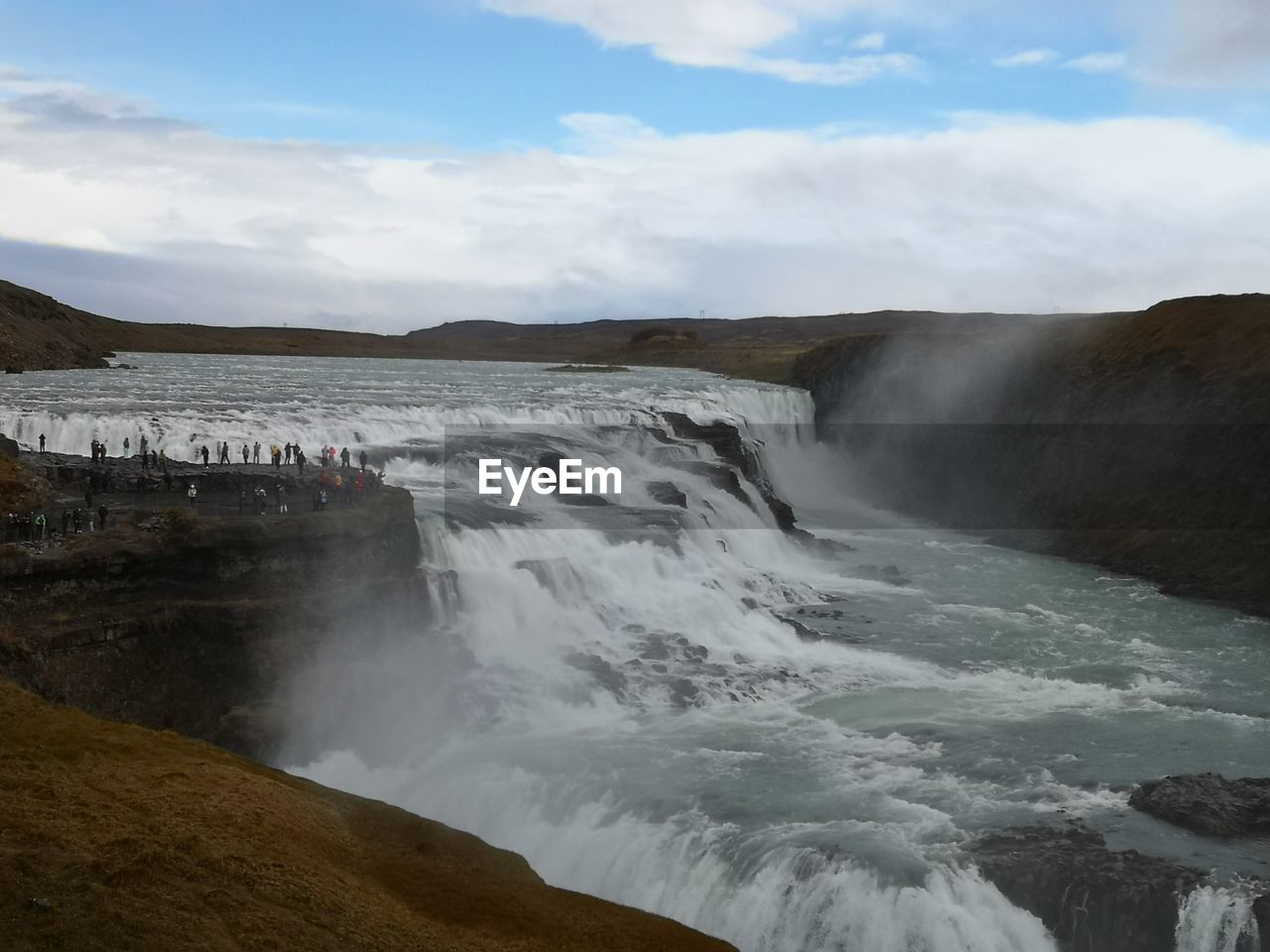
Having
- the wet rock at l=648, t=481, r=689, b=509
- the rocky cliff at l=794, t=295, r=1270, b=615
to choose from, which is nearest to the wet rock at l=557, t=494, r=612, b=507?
the wet rock at l=648, t=481, r=689, b=509

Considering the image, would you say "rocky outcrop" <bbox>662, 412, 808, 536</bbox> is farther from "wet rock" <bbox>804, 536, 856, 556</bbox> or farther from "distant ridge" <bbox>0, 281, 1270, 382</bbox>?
"distant ridge" <bbox>0, 281, 1270, 382</bbox>

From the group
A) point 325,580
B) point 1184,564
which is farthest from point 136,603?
point 1184,564

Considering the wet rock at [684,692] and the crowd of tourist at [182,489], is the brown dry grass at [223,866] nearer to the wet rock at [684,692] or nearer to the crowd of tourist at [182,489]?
the crowd of tourist at [182,489]

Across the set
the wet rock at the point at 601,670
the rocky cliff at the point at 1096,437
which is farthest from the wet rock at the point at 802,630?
the rocky cliff at the point at 1096,437

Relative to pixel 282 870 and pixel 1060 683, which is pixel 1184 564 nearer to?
pixel 1060 683

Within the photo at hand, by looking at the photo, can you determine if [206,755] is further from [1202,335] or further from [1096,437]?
[1202,335]
